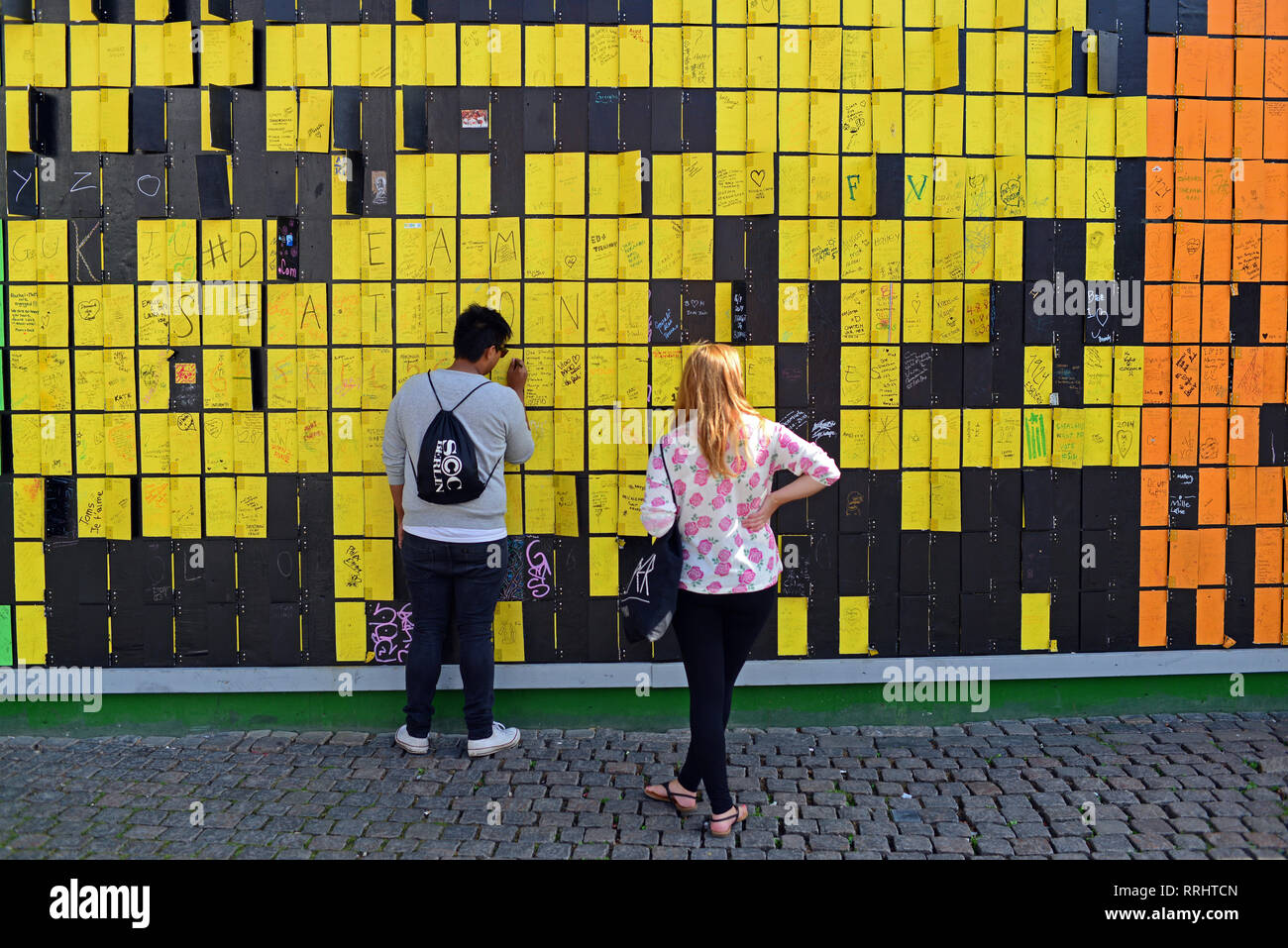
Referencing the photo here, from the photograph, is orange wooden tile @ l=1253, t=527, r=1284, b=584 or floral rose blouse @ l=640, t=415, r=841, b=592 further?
orange wooden tile @ l=1253, t=527, r=1284, b=584

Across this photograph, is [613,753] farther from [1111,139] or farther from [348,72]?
[1111,139]

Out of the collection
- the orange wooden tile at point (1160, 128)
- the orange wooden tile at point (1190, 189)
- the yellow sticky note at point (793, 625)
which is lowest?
the yellow sticky note at point (793, 625)

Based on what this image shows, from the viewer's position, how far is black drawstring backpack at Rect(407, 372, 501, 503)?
4664 millimetres

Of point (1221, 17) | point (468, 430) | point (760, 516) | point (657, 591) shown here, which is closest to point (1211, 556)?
point (1221, 17)

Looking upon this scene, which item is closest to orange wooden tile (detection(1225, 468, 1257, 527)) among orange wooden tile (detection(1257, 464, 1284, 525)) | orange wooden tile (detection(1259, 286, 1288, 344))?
orange wooden tile (detection(1257, 464, 1284, 525))

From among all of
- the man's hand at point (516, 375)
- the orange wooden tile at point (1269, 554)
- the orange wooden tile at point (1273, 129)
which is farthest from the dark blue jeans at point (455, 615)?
the orange wooden tile at point (1273, 129)

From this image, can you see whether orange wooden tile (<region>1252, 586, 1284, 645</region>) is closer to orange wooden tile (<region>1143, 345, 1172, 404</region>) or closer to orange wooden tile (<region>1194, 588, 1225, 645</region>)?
orange wooden tile (<region>1194, 588, 1225, 645</region>)

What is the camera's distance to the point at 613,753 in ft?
16.5

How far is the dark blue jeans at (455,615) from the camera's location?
4.83 metres

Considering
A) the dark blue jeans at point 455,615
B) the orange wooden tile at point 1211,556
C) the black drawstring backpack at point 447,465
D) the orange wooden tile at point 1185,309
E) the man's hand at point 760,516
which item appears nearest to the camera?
the man's hand at point 760,516

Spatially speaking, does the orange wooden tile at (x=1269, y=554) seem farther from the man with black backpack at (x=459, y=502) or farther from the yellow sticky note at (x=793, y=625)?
the man with black backpack at (x=459, y=502)

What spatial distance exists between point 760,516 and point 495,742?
1.91 meters

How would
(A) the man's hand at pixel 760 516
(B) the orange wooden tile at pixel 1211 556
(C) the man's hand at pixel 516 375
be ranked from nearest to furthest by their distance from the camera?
1. (A) the man's hand at pixel 760 516
2. (C) the man's hand at pixel 516 375
3. (B) the orange wooden tile at pixel 1211 556

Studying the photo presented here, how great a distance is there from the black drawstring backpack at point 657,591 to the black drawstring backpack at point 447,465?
3.64ft
